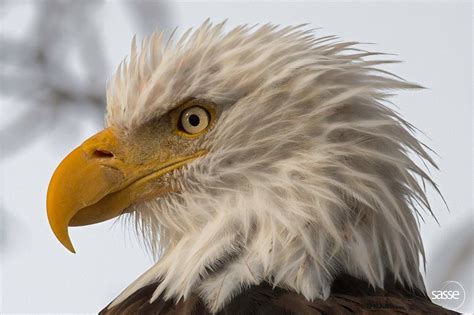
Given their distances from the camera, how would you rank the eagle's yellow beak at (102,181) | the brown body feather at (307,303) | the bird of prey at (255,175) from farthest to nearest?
the eagle's yellow beak at (102,181) < the bird of prey at (255,175) < the brown body feather at (307,303)

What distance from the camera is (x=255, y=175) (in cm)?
410

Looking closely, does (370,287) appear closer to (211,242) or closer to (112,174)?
(211,242)

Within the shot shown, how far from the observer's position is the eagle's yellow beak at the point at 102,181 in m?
4.08

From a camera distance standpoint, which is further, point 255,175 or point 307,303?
point 255,175

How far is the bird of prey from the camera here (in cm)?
390

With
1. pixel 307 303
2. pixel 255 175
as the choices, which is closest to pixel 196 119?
pixel 255 175

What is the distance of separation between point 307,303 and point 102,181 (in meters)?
0.95

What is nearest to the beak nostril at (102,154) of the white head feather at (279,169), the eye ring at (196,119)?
the white head feather at (279,169)

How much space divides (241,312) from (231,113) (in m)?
0.84

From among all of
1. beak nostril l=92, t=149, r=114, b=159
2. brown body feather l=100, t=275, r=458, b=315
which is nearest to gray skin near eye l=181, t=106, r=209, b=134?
beak nostril l=92, t=149, r=114, b=159

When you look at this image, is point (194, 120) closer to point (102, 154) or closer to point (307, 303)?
point (102, 154)

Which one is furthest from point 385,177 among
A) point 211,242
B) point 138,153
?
point 138,153

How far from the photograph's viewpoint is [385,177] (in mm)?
4047

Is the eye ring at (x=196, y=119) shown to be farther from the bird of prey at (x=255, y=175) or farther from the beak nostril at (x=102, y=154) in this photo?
the beak nostril at (x=102, y=154)
